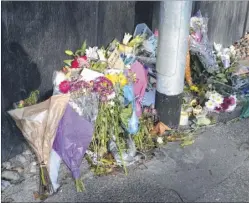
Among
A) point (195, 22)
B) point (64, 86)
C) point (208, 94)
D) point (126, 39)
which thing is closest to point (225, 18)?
point (195, 22)

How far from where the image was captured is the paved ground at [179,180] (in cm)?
359

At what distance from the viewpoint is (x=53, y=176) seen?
12.1ft

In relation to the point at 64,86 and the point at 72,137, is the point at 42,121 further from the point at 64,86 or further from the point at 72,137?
the point at 64,86

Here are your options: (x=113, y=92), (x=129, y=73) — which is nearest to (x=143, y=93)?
(x=129, y=73)

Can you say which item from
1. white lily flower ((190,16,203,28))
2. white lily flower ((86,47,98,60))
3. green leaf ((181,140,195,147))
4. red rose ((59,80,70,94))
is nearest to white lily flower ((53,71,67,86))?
red rose ((59,80,70,94))

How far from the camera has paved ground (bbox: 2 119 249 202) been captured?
3590 millimetres

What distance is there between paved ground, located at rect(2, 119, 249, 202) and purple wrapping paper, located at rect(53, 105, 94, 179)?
19 centimetres

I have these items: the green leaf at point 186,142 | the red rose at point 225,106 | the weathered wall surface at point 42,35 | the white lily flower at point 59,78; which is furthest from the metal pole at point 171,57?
the white lily flower at point 59,78

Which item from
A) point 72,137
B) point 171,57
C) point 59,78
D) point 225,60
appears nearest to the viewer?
point 72,137

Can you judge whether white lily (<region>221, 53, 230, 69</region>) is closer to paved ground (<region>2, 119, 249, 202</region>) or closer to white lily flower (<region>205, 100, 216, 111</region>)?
white lily flower (<region>205, 100, 216, 111</region>)

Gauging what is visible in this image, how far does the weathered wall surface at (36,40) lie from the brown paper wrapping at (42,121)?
34 cm

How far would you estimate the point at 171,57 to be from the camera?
4.27 metres

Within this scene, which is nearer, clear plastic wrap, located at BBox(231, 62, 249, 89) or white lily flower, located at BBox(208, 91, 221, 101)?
white lily flower, located at BBox(208, 91, 221, 101)

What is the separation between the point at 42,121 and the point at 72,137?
32 cm
